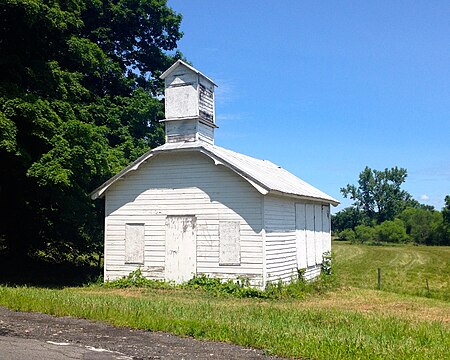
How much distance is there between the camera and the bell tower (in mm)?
19844

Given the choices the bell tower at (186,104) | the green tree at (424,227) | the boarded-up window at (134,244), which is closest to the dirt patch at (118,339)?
the boarded-up window at (134,244)

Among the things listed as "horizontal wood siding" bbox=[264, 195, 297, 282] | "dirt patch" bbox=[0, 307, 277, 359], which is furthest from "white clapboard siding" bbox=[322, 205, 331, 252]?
"dirt patch" bbox=[0, 307, 277, 359]

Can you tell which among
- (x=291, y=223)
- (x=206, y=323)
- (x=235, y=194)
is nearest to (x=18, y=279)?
(x=235, y=194)

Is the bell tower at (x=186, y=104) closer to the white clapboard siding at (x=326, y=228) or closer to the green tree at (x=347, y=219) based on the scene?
the white clapboard siding at (x=326, y=228)

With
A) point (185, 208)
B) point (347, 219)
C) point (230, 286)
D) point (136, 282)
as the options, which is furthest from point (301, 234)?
point (347, 219)

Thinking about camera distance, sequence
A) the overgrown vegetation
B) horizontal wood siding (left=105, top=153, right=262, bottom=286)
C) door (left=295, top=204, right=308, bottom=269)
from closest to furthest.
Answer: the overgrown vegetation, horizontal wood siding (left=105, top=153, right=262, bottom=286), door (left=295, top=204, right=308, bottom=269)

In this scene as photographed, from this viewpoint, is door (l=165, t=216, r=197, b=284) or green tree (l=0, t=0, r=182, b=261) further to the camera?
door (l=165, t=216, r=197, b=284)

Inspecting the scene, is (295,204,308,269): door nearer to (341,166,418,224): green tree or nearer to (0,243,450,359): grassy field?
(0,243,450,359): grassy field

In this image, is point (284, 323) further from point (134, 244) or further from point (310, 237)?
point (310, 237)

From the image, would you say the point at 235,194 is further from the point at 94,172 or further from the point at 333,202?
the point at 333,202

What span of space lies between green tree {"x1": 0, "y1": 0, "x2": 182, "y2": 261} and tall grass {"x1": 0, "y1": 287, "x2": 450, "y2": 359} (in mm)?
5580

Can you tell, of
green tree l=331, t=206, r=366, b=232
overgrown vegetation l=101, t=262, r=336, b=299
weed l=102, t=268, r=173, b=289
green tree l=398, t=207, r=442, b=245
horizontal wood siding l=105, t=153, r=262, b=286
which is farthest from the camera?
green tree l=331, t=206, r=366, b=232

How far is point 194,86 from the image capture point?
19.9 metres

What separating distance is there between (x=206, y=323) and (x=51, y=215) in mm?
14001
